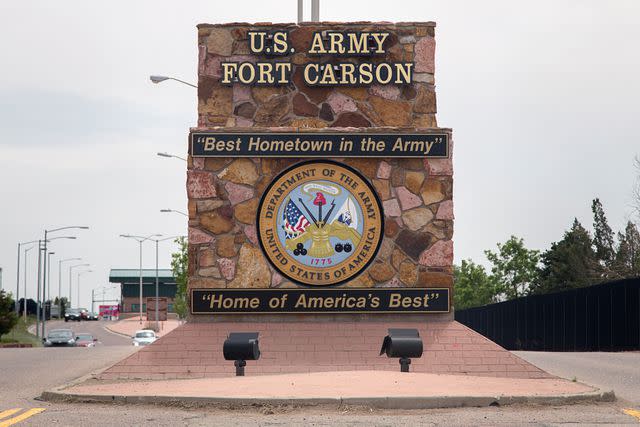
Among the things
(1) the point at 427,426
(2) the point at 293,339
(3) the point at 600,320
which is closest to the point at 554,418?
(1) the point at 427,426

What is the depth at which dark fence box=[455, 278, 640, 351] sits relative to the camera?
35.4 meters

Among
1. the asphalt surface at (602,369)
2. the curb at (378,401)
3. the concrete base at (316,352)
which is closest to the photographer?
the curb at (378,401)

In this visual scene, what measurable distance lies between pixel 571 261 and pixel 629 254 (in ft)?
41.4

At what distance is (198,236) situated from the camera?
22.4 metres

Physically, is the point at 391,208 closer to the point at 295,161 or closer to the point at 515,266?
the point at 295,161

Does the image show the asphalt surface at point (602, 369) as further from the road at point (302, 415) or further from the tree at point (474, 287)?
the tree at point (474, 287)

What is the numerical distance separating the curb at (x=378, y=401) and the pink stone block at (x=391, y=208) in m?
6.94

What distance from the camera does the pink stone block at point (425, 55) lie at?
23062 mm

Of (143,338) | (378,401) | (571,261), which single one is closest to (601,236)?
(571,261)

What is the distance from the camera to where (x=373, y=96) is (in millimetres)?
23047

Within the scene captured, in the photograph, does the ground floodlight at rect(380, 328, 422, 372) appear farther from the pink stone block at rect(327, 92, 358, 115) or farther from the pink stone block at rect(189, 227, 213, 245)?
the pink stone block at rect(327, 92, 358, 115)

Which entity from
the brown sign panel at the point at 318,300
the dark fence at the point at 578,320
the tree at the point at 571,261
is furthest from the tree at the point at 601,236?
the brown sign panel at the point at 318,300

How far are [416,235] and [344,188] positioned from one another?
1719 millimetres

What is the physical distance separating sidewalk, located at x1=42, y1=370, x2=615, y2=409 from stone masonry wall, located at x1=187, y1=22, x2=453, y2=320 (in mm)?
3651
